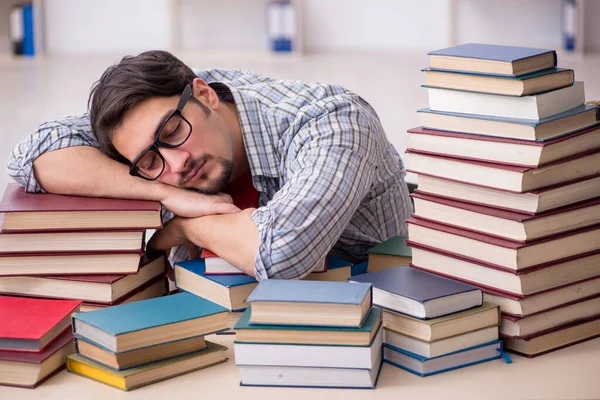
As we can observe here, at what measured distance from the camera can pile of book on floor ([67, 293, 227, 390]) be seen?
1.36 m

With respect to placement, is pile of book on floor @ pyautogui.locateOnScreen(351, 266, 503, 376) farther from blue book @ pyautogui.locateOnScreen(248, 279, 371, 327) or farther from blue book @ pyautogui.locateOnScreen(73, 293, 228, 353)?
blue book @ pyautogui.locateOnScreen(73, 293, 228, 353)

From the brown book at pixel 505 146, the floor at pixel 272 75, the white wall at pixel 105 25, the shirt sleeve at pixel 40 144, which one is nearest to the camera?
the brown book at pixel 505 146

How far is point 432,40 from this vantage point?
25.5 feet

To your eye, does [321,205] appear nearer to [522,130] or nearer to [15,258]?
[522,130]

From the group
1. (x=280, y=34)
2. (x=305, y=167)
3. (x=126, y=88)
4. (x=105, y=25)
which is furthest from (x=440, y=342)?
(x=105, y=25)

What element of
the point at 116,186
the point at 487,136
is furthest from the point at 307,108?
the point at 487,136

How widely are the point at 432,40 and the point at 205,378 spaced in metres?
6.73

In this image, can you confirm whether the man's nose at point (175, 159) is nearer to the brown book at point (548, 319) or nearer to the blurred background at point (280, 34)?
the brown book at point (548, 319)

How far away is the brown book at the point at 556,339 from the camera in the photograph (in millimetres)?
1443

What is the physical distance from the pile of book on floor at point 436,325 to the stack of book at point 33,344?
53cm

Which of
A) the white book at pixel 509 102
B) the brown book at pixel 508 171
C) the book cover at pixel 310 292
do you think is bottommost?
the book cover at pixel 310 292

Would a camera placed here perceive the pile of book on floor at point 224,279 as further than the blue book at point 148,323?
Yes

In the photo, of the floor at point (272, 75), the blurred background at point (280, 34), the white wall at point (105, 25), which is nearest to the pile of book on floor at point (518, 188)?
the floor at point (272, 75)

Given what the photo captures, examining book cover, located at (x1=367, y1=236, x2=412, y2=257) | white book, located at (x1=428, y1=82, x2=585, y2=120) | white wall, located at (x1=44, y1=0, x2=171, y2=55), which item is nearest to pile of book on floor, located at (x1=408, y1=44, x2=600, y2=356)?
white book, located at (x1=428, y1=82, x2=585, y2=120)
